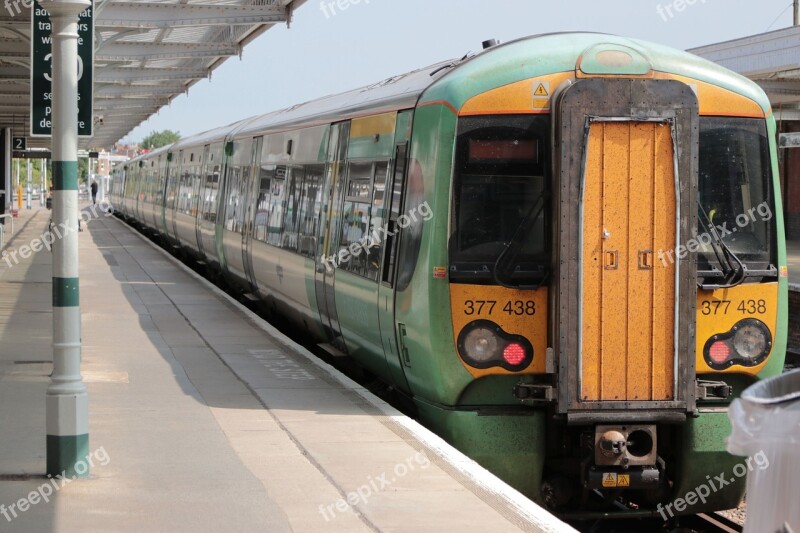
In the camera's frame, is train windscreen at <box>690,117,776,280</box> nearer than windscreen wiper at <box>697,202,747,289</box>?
No

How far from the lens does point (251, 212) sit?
54.3 ft

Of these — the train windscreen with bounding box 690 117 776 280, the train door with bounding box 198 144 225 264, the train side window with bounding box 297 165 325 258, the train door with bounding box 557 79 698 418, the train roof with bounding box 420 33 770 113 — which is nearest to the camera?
the train door with bounding box 557 79 698 418

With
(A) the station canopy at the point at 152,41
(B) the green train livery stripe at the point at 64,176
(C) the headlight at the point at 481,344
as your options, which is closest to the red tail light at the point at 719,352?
(C) the headlight at the point at 481,344

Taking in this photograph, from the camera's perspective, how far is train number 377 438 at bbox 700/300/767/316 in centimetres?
799

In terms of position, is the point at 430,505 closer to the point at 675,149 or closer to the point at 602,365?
the point at 602,365

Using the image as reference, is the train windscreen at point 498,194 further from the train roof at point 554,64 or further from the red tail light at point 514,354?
the red tail light at point 514,354

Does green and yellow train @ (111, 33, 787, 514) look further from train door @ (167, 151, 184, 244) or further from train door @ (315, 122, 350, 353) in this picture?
train door @ (167, 151, 184, 244)

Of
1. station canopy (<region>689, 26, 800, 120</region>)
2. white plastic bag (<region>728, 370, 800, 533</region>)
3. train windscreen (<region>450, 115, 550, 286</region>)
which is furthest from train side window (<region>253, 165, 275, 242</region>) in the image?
station canopy (<region>689, 26, 800, 120</region>)

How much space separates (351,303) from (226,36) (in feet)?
50.1

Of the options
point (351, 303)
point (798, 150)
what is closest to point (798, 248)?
point (798, 150)

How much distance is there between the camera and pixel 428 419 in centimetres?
870

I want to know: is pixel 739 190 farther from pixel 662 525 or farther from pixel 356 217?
pixel 356 217

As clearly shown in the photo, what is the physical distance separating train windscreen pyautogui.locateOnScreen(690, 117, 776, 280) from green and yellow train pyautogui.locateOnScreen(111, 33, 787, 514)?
0.5 inches

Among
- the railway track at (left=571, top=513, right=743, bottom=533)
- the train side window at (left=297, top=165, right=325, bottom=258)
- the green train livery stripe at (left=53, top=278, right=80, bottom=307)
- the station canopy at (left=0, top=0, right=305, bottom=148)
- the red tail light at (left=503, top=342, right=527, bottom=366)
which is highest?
the station canopy at (left=0, top=0, right=305, bottom=148)
